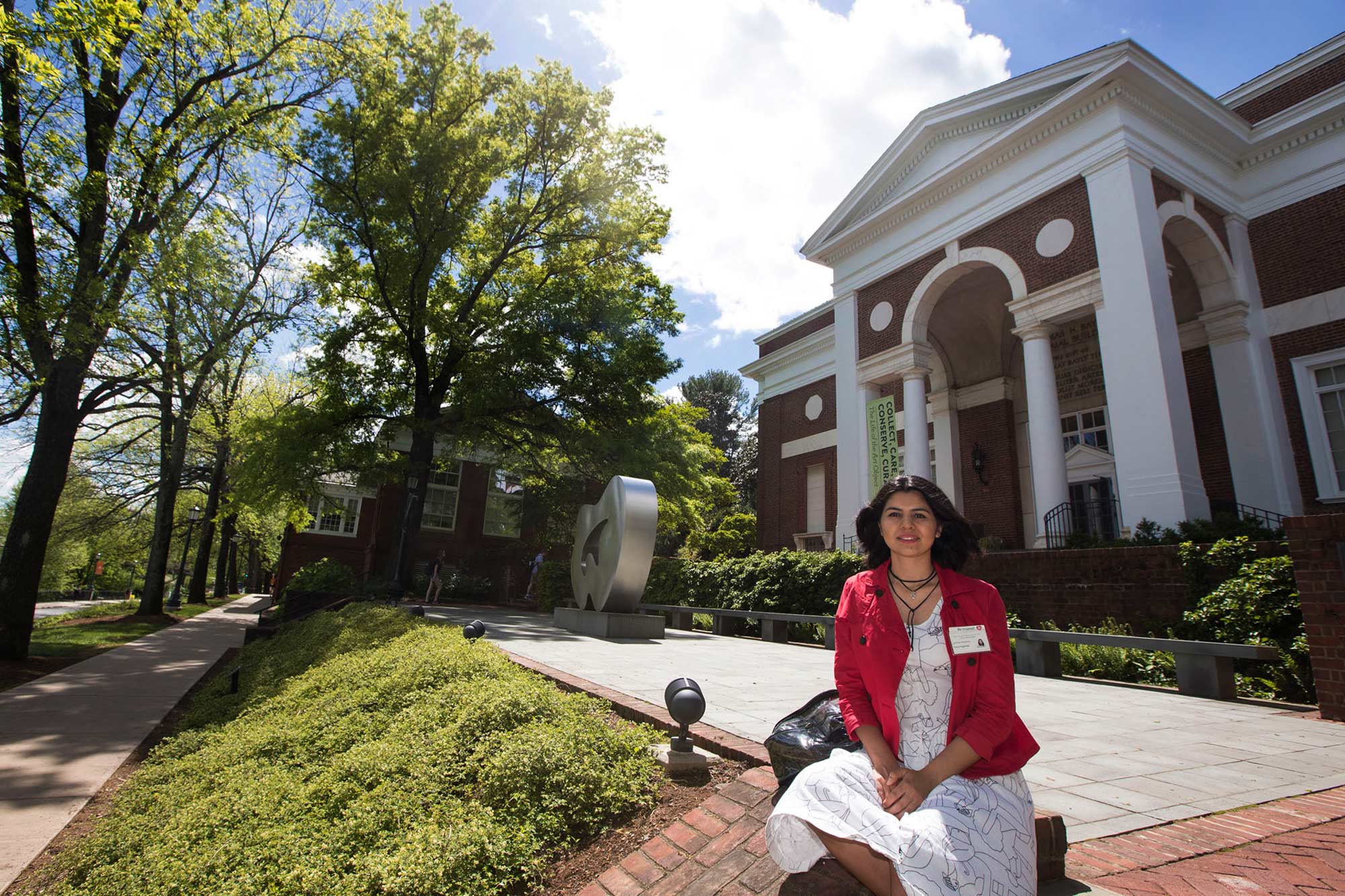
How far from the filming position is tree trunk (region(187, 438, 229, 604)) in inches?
971

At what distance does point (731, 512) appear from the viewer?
44.2 meters

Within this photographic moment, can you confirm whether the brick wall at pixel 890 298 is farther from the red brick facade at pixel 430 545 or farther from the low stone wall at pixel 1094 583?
the red brick facade at pixel 430 545

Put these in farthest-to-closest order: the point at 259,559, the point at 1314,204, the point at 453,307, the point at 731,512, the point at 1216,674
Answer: the point at 259,559 → the point at 731,512 → the point at 453,307 → the point at 1314,204 → the point at 1216,674

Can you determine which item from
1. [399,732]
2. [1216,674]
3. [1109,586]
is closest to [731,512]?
[1109,586]

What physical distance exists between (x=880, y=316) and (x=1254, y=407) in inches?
347

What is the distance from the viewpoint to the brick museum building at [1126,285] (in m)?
13.5

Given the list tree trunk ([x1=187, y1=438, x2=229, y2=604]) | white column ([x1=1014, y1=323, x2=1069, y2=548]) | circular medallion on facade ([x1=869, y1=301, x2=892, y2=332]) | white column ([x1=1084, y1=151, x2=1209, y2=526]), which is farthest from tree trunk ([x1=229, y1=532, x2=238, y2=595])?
white column ([x1=1084, y1=151, x2=1209, y2=526])

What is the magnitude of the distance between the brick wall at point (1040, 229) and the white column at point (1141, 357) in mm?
332

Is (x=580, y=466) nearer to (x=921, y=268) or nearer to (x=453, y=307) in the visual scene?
(x=453, y=307)

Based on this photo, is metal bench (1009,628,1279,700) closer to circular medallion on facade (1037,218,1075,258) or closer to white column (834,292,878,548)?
circular medallion on facade (1037,218,1075,258)

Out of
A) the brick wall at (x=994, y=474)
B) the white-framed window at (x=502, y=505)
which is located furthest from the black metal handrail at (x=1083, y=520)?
the white-framed window at (x=502, y=505)

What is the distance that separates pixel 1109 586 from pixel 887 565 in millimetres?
10035

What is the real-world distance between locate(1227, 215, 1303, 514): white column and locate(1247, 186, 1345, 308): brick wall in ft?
0.92

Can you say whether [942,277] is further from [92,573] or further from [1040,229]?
[92,573]
